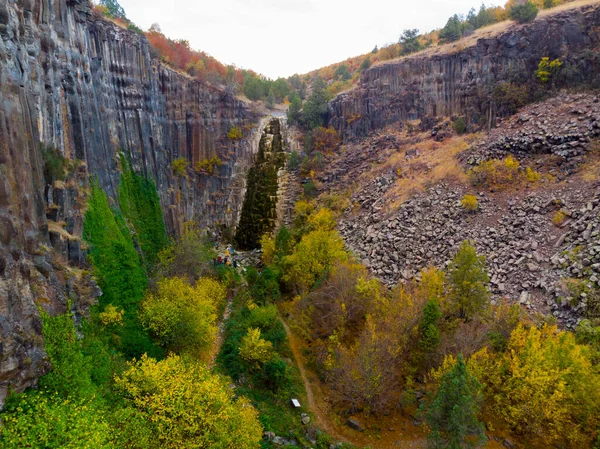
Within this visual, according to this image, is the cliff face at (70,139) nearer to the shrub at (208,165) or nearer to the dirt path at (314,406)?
the shrub at (208,165)

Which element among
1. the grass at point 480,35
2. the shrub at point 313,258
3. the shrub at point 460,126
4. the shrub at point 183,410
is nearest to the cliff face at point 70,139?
the shrub at point 183,410

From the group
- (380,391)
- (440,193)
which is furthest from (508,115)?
(380,391)

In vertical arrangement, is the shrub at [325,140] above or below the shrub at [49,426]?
above

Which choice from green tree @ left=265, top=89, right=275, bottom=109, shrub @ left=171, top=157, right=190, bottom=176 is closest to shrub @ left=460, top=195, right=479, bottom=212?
shrub @ left=171, top=157, right=190, bottom=176

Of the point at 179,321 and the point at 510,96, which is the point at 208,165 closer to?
the point at 179,321

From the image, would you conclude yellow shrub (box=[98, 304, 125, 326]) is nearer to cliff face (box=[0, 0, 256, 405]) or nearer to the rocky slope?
cliff face (box=[0, 0, 256, 405])

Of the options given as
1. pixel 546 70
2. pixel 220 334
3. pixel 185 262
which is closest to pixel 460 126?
pixel 546 70

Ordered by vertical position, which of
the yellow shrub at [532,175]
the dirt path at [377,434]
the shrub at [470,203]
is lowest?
the dirt path at [377,434]
